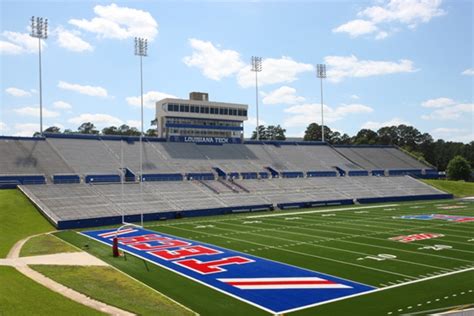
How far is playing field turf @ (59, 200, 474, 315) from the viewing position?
13820mm

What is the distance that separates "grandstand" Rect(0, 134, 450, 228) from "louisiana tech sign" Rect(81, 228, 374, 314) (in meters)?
12.9

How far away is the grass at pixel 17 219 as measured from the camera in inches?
1060

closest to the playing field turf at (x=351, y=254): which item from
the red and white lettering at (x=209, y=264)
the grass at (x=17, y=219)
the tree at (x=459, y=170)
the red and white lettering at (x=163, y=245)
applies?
the red and white lettering at (x=209, y=264)

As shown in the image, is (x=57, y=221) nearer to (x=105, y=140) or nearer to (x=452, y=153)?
(x=105, y=140)

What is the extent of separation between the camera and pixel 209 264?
19344 millimetres

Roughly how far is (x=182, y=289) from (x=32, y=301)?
4.85 meters

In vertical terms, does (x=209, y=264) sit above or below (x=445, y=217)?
below

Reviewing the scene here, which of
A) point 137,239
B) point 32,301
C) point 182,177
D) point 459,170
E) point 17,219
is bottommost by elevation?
point 137,239

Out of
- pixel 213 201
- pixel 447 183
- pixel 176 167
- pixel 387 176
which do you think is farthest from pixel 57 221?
pixel 447 183

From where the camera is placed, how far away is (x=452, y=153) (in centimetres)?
10962

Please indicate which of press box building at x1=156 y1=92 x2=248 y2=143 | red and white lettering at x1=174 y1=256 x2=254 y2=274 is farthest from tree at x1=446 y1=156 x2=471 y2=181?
red and white lettering at x1=174 y1=256 x2=254 y2=274

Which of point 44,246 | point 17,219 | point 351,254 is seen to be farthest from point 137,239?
point 351,254

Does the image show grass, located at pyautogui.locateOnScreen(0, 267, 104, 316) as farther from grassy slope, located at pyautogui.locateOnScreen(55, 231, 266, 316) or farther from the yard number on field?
the yard number on field

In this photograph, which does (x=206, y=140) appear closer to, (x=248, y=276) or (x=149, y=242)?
(x=149, y=242)
